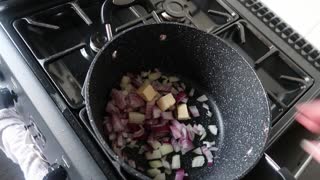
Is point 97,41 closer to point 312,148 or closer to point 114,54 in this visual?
point 114,54

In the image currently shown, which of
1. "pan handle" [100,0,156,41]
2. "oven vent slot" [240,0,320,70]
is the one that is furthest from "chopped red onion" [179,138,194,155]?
"oven vent slot" [240,0,320,70]

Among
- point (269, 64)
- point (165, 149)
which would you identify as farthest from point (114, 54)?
point (269, 64)

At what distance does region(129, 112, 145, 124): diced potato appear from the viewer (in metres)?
0.58

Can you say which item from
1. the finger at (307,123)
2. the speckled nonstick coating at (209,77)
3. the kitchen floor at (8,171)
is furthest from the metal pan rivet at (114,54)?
the kitchen floor at (8,171)

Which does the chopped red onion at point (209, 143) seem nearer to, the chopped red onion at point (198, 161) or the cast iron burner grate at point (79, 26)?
the chopped red onion at point (198, 161)

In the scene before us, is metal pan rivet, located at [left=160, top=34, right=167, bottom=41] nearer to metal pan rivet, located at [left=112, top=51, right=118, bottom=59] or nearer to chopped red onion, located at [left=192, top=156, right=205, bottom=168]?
metal pan rivet, located at [left=112, top=51, right=118, bottom=59]

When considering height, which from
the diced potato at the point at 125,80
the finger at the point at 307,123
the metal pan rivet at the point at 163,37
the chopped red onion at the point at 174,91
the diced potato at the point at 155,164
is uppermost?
the metal pan rivet at the point at 163,37

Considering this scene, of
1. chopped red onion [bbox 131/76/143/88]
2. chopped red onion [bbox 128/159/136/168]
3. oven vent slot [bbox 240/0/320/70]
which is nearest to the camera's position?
chopped red onion [bbox 128/159/136/168]

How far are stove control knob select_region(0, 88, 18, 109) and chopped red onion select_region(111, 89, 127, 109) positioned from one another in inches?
6.5

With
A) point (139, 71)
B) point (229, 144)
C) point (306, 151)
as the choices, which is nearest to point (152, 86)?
point (139, 71)

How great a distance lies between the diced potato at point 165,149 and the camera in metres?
0.57

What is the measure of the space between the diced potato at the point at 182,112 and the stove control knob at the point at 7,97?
274mm

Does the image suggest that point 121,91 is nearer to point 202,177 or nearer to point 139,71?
point 139,71

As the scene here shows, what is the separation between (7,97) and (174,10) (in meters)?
0.34
